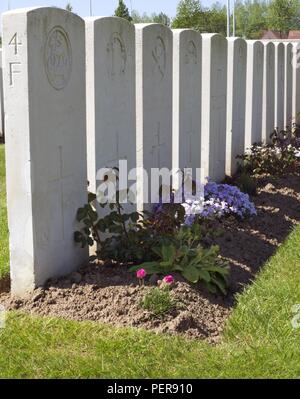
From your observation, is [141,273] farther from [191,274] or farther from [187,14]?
[187,14]

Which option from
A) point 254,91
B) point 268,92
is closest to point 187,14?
point 268,92

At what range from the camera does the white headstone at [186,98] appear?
18.0 ft

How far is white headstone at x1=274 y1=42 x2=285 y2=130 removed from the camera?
8.79m

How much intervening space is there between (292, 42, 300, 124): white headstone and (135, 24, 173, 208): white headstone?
5.11 m

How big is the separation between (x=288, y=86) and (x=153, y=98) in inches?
199

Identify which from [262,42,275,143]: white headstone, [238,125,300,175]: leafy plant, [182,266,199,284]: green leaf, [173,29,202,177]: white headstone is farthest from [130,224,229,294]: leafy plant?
[262,42,275,143]: white headstone

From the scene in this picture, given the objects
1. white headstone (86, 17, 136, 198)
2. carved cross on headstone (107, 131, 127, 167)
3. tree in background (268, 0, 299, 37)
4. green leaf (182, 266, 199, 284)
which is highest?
tree in background (268, 0, 299, 37)

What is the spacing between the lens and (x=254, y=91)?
25.3 ft

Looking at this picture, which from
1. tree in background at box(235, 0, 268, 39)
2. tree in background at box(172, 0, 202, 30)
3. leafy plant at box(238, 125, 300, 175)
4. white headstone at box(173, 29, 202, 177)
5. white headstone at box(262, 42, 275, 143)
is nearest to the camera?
white headstone at box(173, 29, 202, 177)

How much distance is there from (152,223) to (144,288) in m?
0.89
